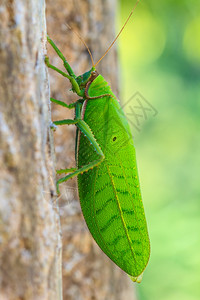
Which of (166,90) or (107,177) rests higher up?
(166,90)

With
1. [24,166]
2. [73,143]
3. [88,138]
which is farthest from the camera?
[73,143]

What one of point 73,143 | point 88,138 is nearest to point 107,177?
point 88,138

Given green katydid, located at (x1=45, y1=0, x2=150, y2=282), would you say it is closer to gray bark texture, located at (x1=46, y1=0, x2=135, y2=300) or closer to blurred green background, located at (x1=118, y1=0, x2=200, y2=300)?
gray bark texture, located at (x1=46, y1=0, x2=135, y2=300)

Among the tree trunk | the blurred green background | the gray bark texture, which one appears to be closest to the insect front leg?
the tree trunk

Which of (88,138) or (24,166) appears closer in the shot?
(24,166)

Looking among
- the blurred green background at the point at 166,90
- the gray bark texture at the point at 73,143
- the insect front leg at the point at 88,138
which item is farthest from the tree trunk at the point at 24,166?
the blurred green background at the point at 166,90

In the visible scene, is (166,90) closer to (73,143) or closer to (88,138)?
(73,143)

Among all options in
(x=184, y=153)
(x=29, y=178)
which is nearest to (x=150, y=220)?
(x=184, y=153)
